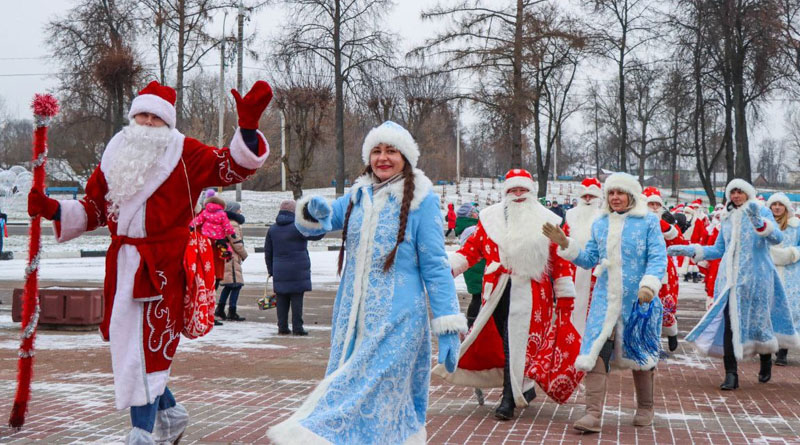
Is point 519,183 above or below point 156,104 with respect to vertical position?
below

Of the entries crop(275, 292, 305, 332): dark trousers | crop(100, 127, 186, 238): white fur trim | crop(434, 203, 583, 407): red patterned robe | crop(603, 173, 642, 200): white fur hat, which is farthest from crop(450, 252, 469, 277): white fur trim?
crop(275, 292, 305, 332): dark trousers

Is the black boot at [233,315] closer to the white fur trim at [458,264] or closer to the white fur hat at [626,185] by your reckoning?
the white fur trim at [458,264]

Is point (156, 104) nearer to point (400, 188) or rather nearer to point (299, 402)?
point (400, 188)

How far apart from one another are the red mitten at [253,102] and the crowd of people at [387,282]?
1 centimetres

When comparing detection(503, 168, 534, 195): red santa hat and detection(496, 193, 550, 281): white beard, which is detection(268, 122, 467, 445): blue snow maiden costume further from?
detection(503, 168, 534, 195): red santa hat

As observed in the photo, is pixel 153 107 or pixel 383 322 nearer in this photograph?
pixel 383 322

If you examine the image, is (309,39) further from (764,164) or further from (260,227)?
(764,164)

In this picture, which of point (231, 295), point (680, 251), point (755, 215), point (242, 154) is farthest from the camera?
point (231, 295)

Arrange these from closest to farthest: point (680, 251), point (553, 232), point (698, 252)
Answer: point (553, 232) < point (680, 251) < point (698, 252)

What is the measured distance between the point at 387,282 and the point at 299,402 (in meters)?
2.92

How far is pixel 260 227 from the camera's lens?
3909 cm

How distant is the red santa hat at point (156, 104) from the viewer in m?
5.07

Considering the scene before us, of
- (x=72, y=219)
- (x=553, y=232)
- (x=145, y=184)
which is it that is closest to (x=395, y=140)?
(x=145, y=184)

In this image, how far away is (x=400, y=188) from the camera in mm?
4773
